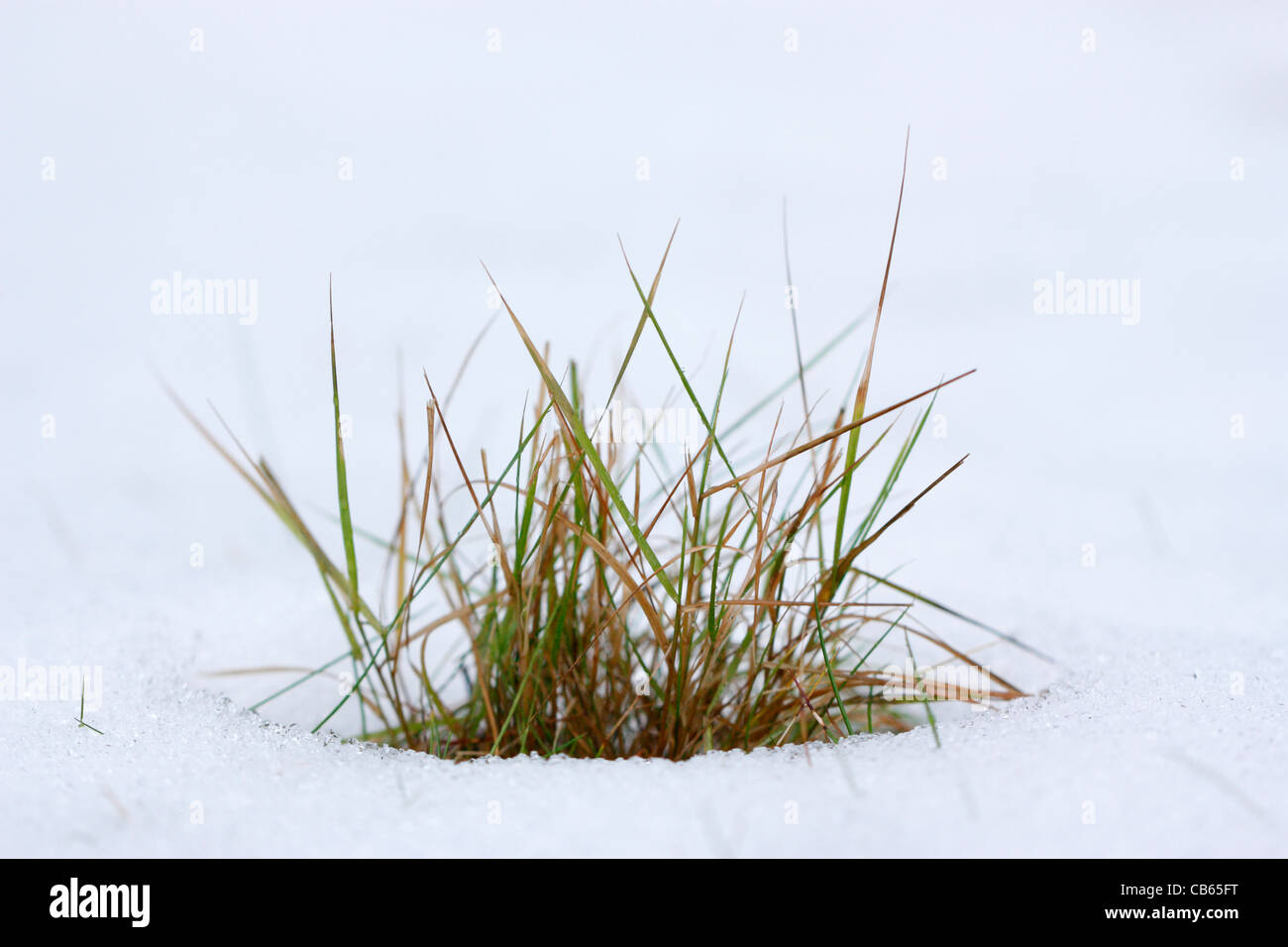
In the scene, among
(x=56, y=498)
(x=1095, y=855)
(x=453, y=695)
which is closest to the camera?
(x=1095, y=855)

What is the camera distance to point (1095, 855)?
0.50 metres

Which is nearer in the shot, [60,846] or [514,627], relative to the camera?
[60,846]

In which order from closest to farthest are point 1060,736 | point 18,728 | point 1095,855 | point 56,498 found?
point 1095,855, point 1060,736, point 18,728, point 56,498

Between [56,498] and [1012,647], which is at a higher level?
[56,498]

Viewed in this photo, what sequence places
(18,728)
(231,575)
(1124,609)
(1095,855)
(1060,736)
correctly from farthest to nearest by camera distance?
1. (231,575)
2. (1124,609)
3. (18,728)
4. (1060,736)
5. (1095,855)

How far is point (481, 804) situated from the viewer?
58 centimetres

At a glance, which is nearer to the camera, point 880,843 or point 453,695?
point 880,843

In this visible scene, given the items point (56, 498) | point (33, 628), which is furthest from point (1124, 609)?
point (56, 498)

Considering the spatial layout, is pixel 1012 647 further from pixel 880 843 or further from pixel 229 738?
pixel 229 738

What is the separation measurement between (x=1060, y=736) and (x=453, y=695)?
587 millimetres

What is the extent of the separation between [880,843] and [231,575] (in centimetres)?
106

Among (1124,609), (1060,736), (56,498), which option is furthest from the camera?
(56,498)
